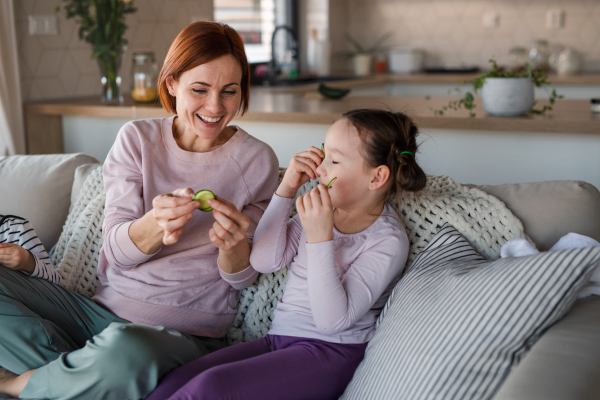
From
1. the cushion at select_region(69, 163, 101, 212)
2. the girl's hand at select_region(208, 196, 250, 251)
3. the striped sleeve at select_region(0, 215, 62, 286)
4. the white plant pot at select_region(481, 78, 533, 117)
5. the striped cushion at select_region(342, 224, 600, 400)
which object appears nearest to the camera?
the striped cushion at select_region(342, 224, 600, 400)

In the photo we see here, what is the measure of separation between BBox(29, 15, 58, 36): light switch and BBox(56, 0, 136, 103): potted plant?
93 millimetres

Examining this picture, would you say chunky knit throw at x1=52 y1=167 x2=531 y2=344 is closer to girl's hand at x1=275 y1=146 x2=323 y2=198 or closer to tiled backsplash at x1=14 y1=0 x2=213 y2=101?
girl's hand at x1=275 y1=146 x2=323 y2=198

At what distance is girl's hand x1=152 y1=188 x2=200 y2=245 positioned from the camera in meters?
1.13

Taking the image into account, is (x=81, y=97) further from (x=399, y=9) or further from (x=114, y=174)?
(x=399, y=9)

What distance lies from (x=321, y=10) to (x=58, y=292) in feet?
12.1

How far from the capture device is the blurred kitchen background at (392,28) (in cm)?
333

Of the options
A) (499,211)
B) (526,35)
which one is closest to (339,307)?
(499,211)

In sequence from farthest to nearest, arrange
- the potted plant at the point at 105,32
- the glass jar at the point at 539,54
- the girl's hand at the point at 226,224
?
1. the glass jar at the point at 539,54
2. the potted plant at the point at 105,32
3. the girl's hand at the point at 226,224

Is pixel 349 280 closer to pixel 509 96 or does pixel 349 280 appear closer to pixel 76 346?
pixel 76 346

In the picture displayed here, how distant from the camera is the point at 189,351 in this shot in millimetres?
1206

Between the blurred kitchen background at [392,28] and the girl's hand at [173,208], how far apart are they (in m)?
2.07

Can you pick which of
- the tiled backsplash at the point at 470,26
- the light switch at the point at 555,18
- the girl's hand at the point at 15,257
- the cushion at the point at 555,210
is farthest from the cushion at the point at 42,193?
the light switch at the point at 555,18

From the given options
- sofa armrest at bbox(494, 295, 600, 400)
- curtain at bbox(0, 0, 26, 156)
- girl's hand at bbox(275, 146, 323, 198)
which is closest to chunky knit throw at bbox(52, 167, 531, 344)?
girl's hand at bbox(275, 146, 323, 198)

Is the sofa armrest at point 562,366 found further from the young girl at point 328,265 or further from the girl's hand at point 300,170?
the girl's hand at point 300,170
